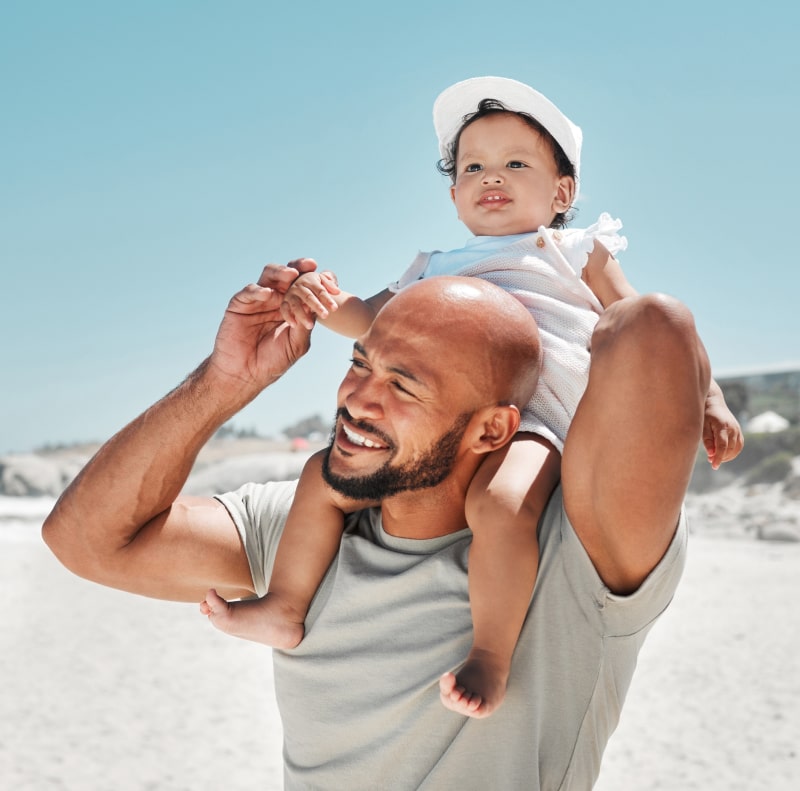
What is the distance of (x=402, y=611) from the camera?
7.42 ft

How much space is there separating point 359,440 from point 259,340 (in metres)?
0.66

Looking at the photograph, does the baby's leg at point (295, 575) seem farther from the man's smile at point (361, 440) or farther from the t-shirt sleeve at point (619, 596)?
the t-shirt sleeve at point (619, 596)

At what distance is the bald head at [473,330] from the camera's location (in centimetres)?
217

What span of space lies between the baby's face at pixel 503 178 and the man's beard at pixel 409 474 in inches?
39.5

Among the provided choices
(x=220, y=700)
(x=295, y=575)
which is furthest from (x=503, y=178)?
(x=220, y=700)

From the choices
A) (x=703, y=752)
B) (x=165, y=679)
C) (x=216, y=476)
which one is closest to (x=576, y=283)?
(x=703, y=752)

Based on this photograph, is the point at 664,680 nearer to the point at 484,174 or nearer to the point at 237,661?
the point at 237,661

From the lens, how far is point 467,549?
2.29 meters

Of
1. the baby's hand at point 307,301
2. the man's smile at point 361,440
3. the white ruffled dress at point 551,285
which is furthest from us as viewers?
the baby's hand at point 307,301

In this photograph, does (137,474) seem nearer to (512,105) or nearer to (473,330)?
(473,330)

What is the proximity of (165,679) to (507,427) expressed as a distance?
10.4 meters

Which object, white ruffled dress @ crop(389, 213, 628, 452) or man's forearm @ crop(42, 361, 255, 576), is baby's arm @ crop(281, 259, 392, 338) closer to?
man's forearm @ crop(42, 361, 255, 576)

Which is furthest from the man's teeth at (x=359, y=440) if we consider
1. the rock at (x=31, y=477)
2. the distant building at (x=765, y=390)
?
the distant building at (x=765, y=390)

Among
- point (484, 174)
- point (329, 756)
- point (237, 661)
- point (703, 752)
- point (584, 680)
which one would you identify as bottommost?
point (237, 661)
